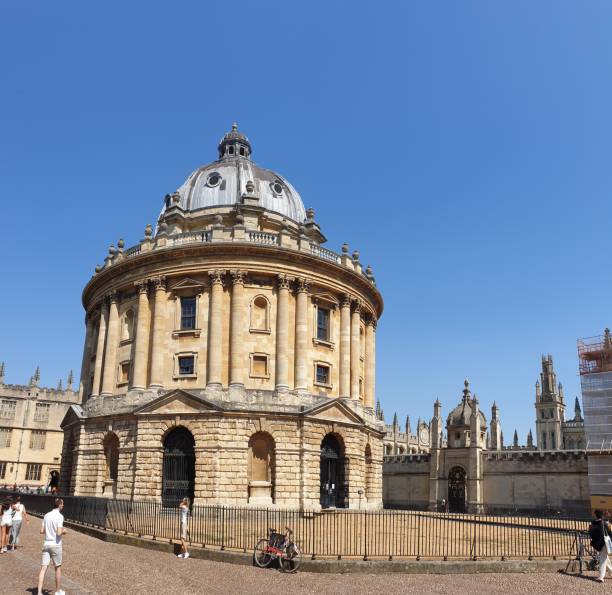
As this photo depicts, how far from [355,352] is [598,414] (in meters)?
16.2

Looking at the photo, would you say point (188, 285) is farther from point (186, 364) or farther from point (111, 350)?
point (111, 350)

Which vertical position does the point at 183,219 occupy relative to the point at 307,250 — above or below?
above

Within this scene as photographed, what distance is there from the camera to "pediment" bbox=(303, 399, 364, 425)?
119 ft

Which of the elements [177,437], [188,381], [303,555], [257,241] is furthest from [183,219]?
[303,555]

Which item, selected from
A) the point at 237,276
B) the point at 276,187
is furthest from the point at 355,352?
the point at 276,187

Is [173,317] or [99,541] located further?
[173,317]

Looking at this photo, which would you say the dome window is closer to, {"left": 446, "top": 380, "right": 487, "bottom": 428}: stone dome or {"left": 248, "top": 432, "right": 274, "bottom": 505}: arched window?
{"left": 248, "top": 432, "right": 274, "bottom": 505}: arched window

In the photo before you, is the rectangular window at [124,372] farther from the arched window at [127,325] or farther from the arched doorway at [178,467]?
the arched doorway at [178,467]

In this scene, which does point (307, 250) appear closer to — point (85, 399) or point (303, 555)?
point (85, 399)

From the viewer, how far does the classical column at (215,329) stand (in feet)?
119

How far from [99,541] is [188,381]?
14097 millimetres

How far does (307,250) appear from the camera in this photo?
39844 mm

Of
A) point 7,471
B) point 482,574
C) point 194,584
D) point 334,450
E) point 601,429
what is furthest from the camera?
point 7,471

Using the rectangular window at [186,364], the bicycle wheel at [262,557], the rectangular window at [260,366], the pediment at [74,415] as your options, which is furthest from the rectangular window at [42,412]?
the bicycle wheel at [262,557]
